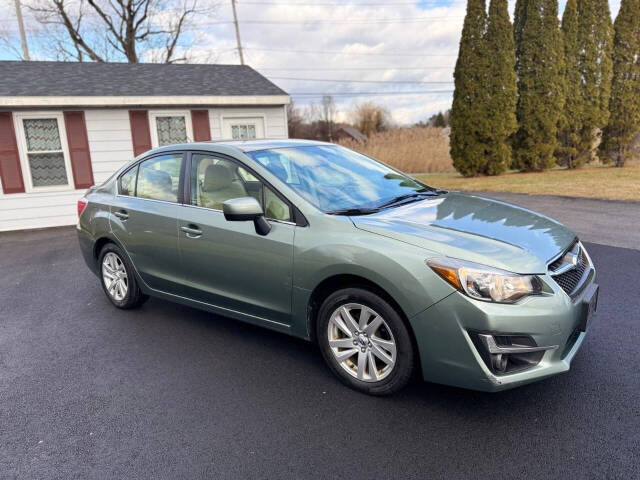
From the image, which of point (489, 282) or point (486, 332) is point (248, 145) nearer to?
point (489, 282)

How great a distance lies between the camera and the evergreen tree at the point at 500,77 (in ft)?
48.8

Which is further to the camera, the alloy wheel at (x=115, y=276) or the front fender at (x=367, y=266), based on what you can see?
the alloy wheel at (x=115, y=276)

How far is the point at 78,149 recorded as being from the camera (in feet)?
36.2

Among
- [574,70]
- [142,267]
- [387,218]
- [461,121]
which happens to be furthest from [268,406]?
[574,70]

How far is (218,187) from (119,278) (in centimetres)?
175

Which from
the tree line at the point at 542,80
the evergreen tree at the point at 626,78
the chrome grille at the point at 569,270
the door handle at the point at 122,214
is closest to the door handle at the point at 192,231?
the door handle at the point at 122,214

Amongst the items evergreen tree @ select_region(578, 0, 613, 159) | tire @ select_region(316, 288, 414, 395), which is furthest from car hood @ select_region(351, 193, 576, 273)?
evergreen tree @ select_region(578, 0, 613, 159)

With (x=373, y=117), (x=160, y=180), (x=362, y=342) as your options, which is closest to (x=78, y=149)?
(x=160, y=180)

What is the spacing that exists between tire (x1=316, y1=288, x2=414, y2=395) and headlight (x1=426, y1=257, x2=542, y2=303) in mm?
431

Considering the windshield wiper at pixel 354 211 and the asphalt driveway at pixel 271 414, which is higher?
the windshield wiper at pixel 354 211

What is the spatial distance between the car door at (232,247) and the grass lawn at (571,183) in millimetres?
9095

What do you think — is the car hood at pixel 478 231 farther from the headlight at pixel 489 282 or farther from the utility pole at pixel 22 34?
the utility pole at pixel 22 34

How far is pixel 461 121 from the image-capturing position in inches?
619

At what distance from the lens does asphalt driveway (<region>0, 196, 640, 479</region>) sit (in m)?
2.33
